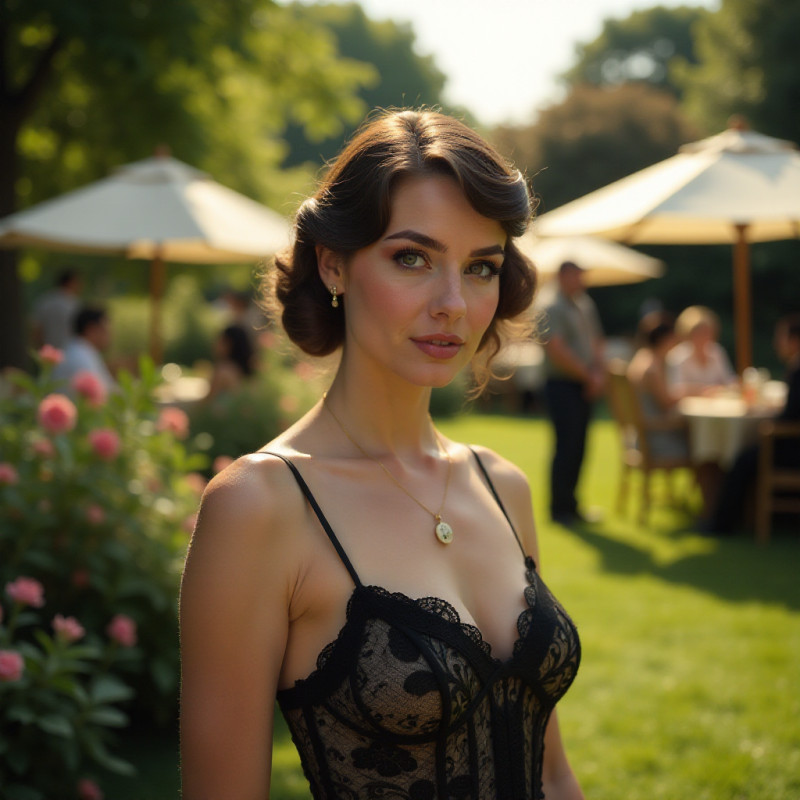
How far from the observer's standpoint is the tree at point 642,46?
4497 cm

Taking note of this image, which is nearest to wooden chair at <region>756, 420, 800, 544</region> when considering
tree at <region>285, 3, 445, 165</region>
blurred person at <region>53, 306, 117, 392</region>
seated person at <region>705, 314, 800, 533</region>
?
seated person at <region>705, 314, 800, 533</region>

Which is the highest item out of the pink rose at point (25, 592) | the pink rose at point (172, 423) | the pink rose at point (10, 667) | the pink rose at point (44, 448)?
the pink rose at point (172, 423)

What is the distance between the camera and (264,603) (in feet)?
5.49

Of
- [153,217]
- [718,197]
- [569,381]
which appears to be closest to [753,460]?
[569,381]

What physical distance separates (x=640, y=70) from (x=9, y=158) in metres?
39.3

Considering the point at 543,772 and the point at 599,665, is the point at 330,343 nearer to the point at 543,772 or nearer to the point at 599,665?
the point at 543,772

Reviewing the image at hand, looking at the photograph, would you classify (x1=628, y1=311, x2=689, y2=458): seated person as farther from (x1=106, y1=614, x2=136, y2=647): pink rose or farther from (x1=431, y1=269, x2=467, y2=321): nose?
(x1=431, y1=269, x2=467, y2=321): nose

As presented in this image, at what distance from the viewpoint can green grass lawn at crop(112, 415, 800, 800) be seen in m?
4.08

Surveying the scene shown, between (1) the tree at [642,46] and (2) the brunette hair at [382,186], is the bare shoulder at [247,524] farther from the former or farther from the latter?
(1) the tree at [642,46]

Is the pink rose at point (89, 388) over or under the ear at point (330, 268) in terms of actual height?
under

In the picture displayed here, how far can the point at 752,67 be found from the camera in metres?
25.9

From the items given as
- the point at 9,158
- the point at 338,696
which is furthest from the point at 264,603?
the point at 9,158

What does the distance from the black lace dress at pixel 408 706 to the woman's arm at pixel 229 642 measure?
11 cm

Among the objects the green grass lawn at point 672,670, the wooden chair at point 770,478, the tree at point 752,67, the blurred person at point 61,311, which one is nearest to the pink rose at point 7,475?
the green grass lawn at point 672,670
